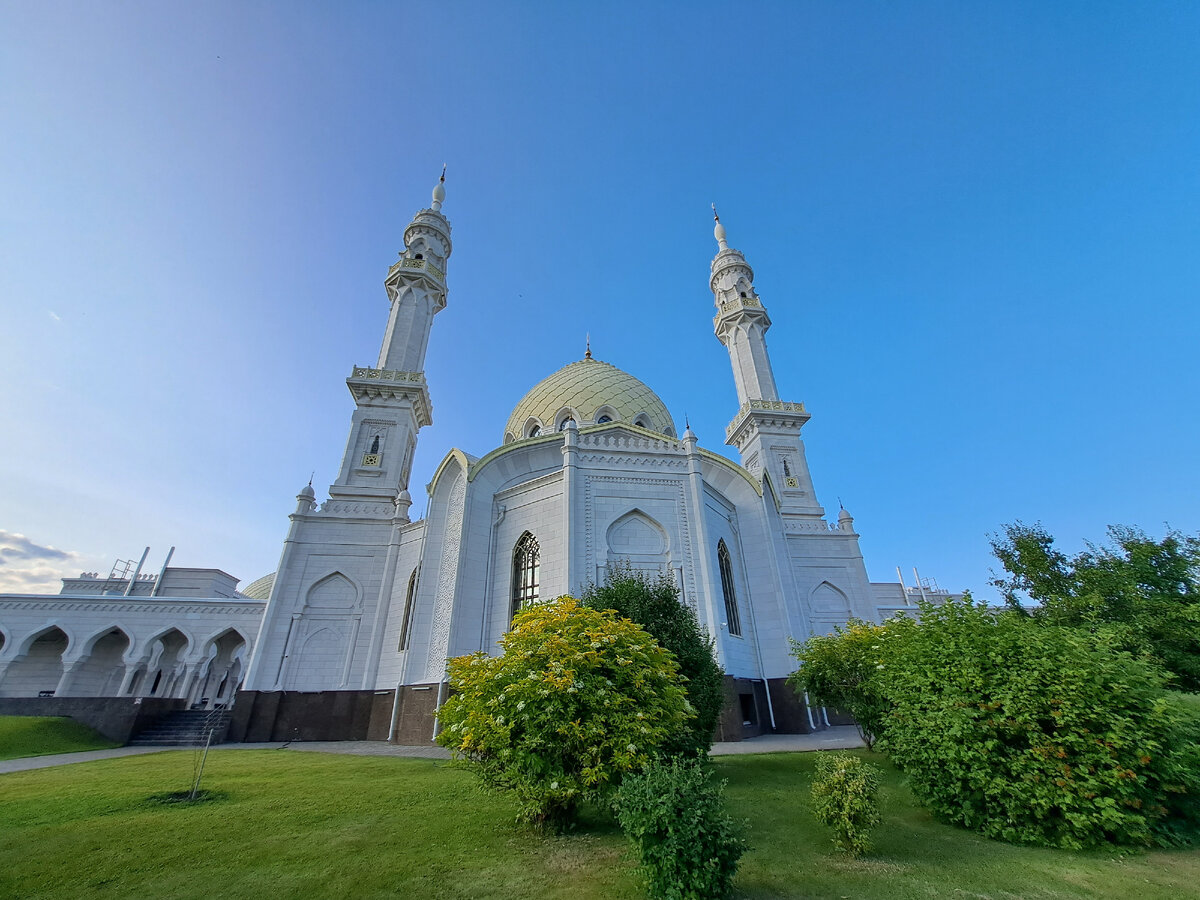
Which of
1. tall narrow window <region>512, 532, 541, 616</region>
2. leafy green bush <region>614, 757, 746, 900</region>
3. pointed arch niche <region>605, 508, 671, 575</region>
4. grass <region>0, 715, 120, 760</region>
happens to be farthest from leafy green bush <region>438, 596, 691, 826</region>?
grass <region>0, 715, 120, 760</region>

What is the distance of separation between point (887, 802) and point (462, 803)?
18.9 feet

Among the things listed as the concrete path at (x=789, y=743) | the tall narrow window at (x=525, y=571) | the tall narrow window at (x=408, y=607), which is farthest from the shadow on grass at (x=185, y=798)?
the tall narrow window at (x=408, y=607)

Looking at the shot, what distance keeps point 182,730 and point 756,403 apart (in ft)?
88.5

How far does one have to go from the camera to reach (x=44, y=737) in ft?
49.0

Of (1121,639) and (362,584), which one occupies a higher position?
(362,584)

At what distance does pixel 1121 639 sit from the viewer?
6.18 m

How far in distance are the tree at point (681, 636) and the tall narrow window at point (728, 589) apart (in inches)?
320

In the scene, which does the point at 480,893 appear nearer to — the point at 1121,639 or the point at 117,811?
the point at 117,811

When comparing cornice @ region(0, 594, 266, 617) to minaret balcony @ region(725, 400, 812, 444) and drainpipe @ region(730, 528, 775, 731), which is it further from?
minaret balcony @ region(725, 400, 812, 444)

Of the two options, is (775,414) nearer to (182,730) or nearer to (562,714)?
(562,714)

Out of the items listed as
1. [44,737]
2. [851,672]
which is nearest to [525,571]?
[851,672]

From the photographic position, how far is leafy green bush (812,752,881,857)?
516 cm

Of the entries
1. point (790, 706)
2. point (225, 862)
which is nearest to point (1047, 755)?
point (225, 862)

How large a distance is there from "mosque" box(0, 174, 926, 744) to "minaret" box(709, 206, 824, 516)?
176 millimetres
